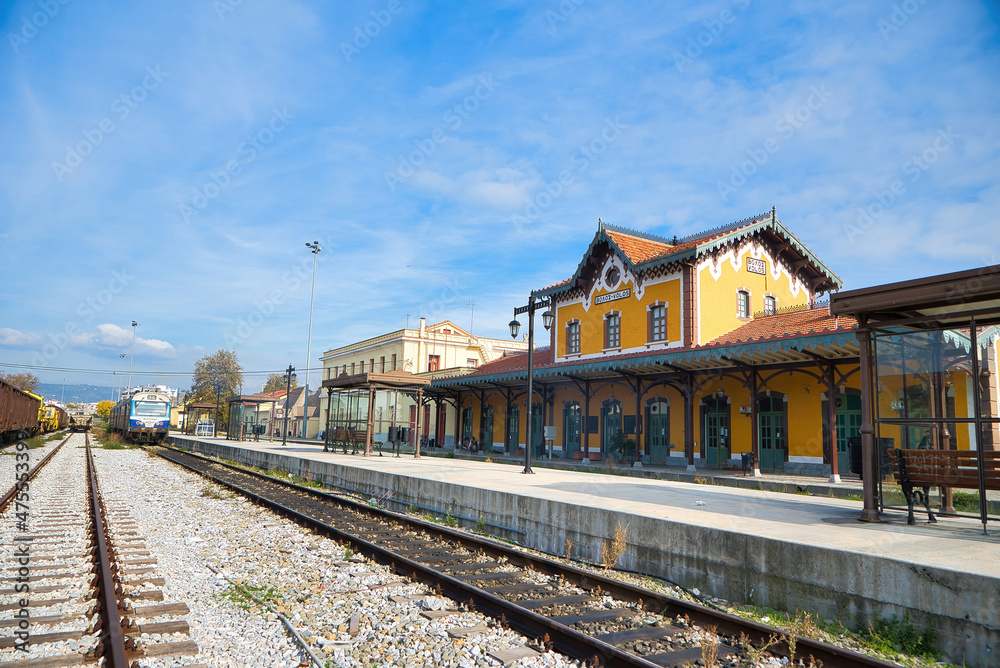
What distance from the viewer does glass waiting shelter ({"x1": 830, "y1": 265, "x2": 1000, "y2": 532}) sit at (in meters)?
6.38

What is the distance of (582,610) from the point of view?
536cm

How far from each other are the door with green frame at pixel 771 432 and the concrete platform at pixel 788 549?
8372 mm

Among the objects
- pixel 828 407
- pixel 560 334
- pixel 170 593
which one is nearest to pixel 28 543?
pixel 170 593

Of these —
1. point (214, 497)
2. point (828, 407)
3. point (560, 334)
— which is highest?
point (560, 334)

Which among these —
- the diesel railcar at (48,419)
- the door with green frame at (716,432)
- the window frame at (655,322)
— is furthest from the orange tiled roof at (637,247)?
the diesel railcar at (48,419)

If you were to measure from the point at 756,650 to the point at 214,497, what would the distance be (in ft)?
37.5

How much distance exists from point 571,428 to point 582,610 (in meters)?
21.3

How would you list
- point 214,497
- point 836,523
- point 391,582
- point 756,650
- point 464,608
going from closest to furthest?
point 756,650
point 464,608
point 391,582
point 836,523
point 214,497

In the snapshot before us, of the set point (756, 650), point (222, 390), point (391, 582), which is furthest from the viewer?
point (222, 390)

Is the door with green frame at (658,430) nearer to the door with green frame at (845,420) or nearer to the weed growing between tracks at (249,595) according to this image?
the door with green frame at (845,420)

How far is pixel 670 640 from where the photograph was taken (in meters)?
4.66

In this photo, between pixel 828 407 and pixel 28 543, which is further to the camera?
pixel 828 407

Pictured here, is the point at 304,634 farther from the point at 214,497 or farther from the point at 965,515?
the point at 214,497

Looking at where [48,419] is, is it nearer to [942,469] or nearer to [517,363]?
[517,363]
